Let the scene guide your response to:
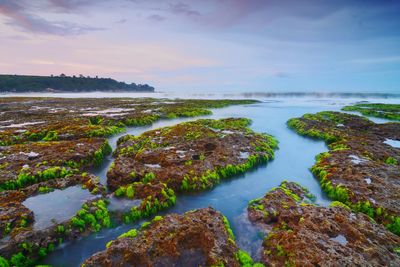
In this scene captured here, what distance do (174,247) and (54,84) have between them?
571 ft

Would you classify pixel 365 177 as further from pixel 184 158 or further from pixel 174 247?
pixel 174 247

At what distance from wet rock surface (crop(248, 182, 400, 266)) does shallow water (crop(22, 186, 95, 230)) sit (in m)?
6.40

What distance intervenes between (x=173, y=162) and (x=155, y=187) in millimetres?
3381

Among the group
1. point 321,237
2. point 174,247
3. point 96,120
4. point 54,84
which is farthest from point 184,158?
point 54,84

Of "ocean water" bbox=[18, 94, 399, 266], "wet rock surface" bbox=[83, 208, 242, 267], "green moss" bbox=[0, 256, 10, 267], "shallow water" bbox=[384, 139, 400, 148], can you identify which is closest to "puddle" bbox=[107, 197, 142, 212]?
"ocean water" bbox=[18, 94, 399, 266]

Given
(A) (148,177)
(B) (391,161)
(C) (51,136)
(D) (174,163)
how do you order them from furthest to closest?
(C) (51,136) < (B) (391,161) < (D) (174,163) < (A) (148,177)

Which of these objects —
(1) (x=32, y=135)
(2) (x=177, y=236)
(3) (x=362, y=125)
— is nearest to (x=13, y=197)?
(2) (x=177, y=236)

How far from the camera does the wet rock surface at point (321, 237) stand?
613 cm

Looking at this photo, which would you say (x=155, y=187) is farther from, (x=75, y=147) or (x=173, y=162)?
(x=75, y=147)

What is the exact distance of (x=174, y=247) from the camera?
654cm

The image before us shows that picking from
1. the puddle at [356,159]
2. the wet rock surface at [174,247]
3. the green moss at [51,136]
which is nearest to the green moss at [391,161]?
the puddle at [356,159]

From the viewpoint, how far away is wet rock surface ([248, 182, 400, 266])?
613 centimetres

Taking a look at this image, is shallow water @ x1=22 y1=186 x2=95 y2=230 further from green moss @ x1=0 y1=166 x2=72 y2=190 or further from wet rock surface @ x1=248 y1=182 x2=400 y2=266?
wet rock surface @ x1=248 y1=182 x2=400 y2=266

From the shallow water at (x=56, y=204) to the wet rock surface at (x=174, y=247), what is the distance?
8.53 ft
